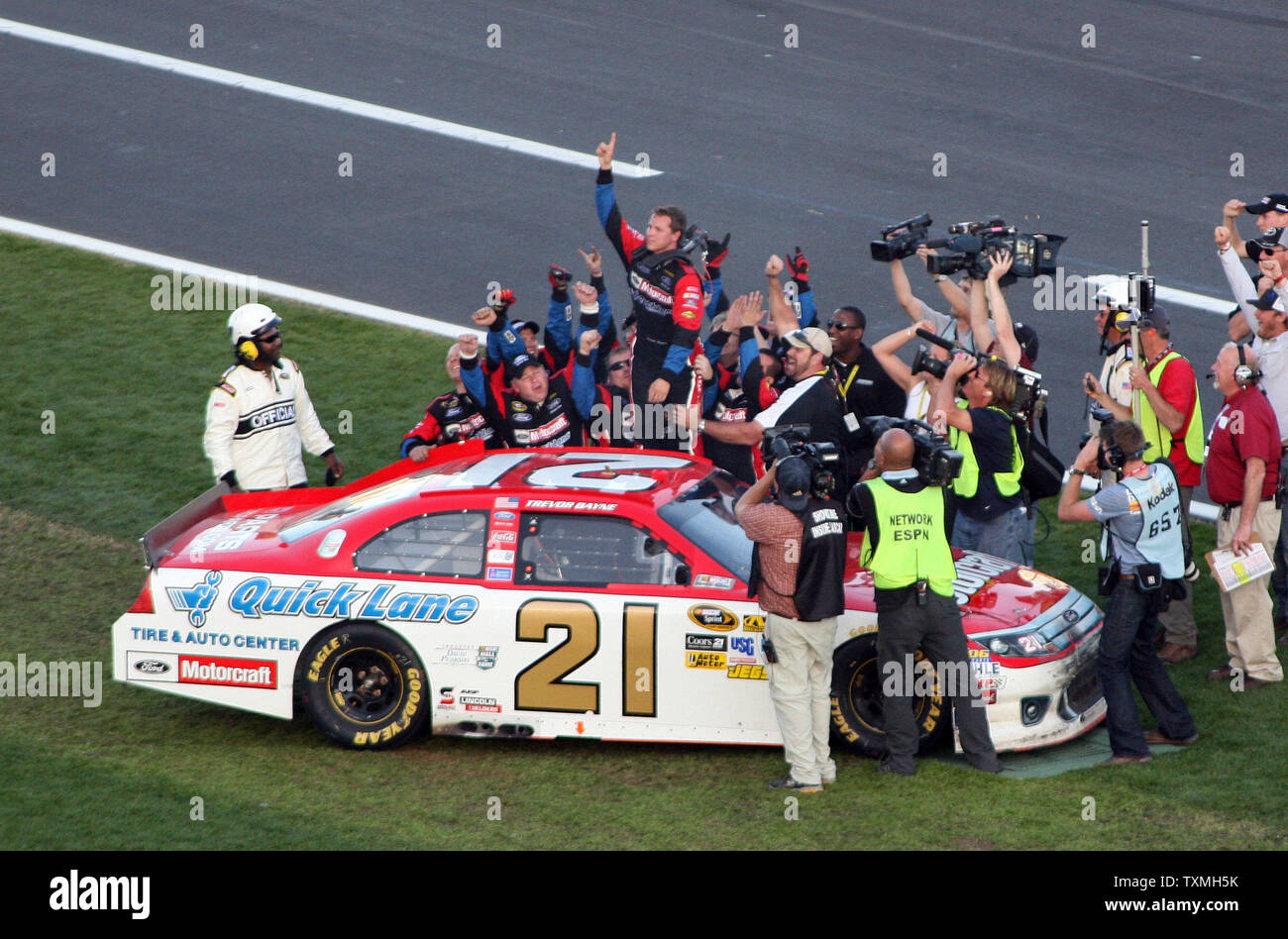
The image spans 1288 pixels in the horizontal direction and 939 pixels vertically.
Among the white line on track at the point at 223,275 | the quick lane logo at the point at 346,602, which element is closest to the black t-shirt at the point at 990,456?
the quick lane logo at the point at 346,602

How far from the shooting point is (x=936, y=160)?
18.5m

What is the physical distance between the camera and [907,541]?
29.7 ft

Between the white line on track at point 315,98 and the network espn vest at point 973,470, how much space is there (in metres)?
8.92

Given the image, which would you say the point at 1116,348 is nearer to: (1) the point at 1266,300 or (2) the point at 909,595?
(1) the point at 1266,300

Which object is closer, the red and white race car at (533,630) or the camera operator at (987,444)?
the red and white race car at (533,630)

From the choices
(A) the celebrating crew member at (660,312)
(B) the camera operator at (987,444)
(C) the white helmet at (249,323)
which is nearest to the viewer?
(B) the camera operator at (987,444)

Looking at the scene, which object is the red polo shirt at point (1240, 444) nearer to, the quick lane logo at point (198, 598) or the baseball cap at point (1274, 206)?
the baseball cap at point (1274, 206)

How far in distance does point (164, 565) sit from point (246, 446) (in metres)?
1.68

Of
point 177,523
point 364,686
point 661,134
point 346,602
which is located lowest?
point 364,686

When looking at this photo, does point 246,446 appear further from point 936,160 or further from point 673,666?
point 936,160

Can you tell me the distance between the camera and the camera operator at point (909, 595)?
9.03m

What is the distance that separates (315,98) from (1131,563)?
44.9ft

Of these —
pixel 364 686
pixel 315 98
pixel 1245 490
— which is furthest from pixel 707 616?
pixel 315 98
